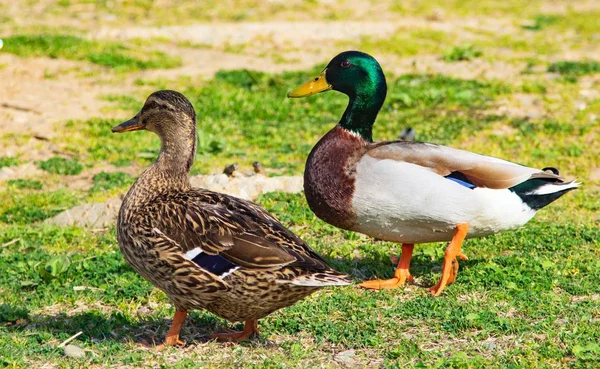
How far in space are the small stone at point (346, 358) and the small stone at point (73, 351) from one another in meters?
1.41

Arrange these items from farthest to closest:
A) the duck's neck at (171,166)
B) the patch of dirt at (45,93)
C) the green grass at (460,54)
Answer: the green grass at (460,54)
the patch of dirt at (45,93)
the duck's neck at (171,166)

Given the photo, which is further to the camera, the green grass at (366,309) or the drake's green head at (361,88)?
the drake's green head at (361,88)

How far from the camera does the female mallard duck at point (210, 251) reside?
516 cm

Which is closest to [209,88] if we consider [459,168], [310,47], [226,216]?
[310,47]

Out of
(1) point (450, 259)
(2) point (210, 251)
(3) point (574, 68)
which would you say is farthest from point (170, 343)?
(3) point (574, 68)

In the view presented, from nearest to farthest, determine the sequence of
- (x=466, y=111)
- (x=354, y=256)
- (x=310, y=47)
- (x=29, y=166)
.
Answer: (x=354, y=256), (x=29, y=166), (x=466, y=111), (x=310, y=47)

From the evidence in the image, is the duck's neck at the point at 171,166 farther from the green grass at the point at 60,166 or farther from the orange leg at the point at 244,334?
the green grass at the point at 60,166

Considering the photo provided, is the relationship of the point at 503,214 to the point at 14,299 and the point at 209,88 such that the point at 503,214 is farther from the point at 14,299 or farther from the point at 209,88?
the point at 209,88

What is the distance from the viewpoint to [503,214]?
21.5 ft

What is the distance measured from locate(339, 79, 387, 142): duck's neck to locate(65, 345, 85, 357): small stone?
8.20 ft

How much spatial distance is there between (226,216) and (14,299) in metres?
1.95

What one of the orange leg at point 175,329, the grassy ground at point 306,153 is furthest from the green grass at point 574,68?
the orange leg at point 175,329

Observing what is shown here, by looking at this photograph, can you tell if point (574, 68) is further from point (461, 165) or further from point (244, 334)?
point (244, 334)

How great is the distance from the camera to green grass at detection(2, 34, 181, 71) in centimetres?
1294
